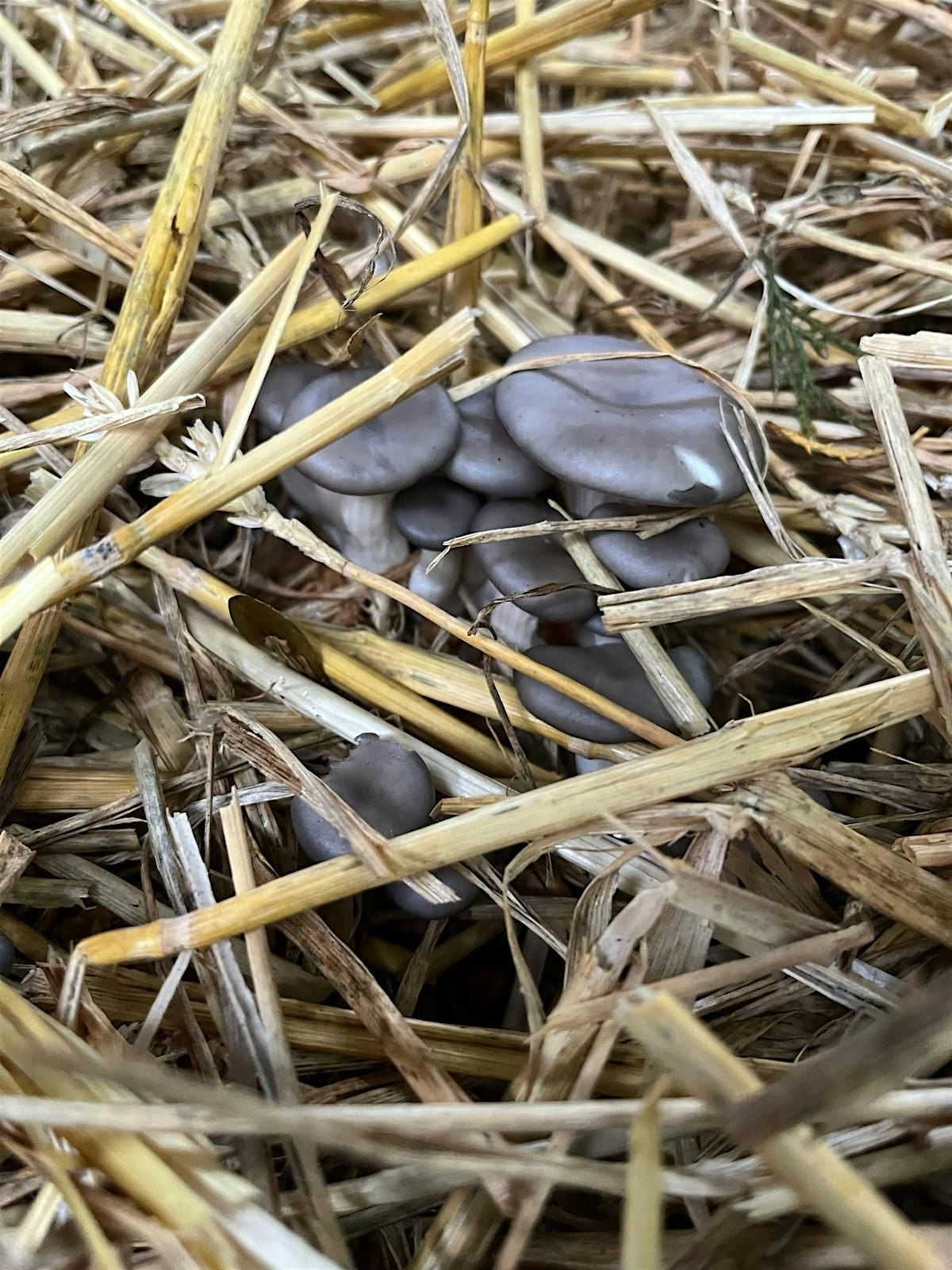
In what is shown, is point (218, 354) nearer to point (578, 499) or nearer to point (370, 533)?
point (370, 533)

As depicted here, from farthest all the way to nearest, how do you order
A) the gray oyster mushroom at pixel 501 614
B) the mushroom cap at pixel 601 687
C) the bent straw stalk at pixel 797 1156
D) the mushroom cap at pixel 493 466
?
the gray oyster mushroom at pixel 501 614, the mushroom cap at pixel 493 466, the mushroom cap at pixel 601 687, the bent straw stalk at pixel 797 1156

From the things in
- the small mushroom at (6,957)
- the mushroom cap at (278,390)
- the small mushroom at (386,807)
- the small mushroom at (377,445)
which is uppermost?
the mushroom cap at (278,390)

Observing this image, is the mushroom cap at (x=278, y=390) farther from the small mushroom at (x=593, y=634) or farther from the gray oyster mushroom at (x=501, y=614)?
the small mushroom at (x=593, y=634)

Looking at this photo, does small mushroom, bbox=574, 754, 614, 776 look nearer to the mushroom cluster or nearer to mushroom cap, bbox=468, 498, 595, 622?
the mushroom cluster

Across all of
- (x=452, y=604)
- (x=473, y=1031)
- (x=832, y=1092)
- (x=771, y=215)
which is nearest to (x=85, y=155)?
(x=452, y=604)

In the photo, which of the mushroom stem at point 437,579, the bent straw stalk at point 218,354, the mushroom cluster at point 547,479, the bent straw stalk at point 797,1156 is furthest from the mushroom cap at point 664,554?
the bent straw stalk at point 797,1156

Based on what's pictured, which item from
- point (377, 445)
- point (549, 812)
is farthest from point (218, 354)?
point (549, 812)

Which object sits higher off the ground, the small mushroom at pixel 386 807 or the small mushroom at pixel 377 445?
the small mushroom at pixel 377 445

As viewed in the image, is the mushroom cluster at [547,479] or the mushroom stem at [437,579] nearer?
the mushroom cluster at [547,479]
